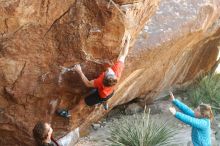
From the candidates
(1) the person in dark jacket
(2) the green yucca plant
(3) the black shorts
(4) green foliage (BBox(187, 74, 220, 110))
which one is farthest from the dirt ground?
(1) the person in dark jacket

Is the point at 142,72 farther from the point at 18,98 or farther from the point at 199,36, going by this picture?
the point at 18,98

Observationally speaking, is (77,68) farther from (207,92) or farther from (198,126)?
(207,92)

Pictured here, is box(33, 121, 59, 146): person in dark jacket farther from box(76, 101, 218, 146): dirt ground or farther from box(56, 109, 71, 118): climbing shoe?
box(76, 101, 218, 146): dirt ground

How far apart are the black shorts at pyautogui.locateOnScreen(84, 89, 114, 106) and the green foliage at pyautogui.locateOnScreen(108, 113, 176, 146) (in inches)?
80.7

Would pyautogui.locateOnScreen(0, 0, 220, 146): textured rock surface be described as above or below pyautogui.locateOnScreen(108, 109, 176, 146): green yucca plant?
above

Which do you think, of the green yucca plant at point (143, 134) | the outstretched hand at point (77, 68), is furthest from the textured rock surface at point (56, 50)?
the green yucca plant at point (143, 134)

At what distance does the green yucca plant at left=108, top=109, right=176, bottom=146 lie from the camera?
9914 millimetres

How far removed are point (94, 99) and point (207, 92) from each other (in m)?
6.36

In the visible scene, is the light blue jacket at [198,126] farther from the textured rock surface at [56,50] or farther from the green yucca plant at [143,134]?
the green yucca plant at [143,134]

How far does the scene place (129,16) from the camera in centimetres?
741

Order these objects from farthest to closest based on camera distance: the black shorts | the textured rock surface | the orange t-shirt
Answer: the black shorts, the orange t-shirt, the textured rock surface

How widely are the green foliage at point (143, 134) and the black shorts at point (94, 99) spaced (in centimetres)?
205

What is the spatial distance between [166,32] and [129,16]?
107 inches

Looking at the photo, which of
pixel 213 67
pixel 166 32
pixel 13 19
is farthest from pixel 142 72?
pixel 213 67
